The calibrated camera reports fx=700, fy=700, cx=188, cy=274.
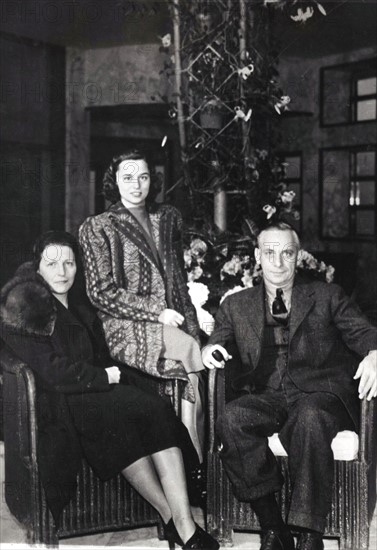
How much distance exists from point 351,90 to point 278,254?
15.2ft

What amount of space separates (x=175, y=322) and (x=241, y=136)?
4.29ft

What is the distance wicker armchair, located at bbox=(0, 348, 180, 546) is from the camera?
2857mm

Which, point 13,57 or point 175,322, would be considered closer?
point 175,322

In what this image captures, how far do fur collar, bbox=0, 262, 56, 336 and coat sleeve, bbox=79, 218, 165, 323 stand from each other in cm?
20

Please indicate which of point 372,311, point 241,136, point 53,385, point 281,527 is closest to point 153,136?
point 241,136

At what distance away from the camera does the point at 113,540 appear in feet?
10.0

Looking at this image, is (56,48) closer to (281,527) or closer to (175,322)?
(175,322)

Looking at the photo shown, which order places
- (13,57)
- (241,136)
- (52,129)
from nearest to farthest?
1. (241,136)
2. (13,57)
3. (52,129)

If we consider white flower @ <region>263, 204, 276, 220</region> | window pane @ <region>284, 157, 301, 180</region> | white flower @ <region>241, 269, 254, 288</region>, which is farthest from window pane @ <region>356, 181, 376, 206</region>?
white flower @ <region>241, 269, 254, 288</region>

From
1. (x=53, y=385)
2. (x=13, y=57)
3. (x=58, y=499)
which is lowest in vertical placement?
(x=58, y=499)

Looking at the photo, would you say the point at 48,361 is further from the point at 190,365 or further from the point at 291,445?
the point at 291,445

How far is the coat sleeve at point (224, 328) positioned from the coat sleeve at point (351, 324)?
45 cm

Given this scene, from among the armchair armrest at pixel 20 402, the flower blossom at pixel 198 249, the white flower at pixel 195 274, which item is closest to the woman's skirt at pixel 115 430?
the armchair armrest at pixel 20 402

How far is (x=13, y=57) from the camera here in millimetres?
5398
